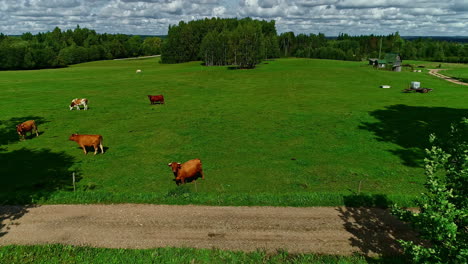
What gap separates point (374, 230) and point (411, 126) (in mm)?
24658

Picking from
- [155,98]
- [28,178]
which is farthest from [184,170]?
[155,98]

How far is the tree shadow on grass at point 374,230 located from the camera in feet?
41.9

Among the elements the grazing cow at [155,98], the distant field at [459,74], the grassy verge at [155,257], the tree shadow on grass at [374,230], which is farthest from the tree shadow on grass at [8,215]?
the distant field at [459,74]

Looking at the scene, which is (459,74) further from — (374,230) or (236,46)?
(374,230)

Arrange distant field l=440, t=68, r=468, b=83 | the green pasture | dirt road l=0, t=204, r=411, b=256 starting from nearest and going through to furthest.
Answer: dirt road l=0, t=204, r=411, b=256 → distant field l=440, t=68, r=468, b=83 → the green pasture

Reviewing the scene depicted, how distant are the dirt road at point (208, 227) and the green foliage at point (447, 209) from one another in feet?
13.8

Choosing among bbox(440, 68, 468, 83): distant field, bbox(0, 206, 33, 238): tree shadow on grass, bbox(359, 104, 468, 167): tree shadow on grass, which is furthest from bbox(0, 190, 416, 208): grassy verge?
bbox(440, 68, 468, 83): distant field

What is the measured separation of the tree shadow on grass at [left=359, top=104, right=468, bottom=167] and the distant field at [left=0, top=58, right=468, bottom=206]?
0.41 ft

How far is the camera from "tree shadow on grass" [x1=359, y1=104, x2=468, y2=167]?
2645 cm

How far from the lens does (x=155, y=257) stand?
12258mm

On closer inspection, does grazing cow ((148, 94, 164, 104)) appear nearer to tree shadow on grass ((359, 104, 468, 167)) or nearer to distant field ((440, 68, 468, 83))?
tree shadow on grass ((359, 104, 468, 167))

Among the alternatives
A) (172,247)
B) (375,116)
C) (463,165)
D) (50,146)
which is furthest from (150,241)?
(375,116)

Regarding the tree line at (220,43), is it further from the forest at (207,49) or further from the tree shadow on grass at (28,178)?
the tree shadow on grass at (28,178)

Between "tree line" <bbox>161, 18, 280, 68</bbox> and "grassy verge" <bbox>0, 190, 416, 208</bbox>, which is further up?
"tree line" <bbox>161, 18, 280, 68</bbox>
